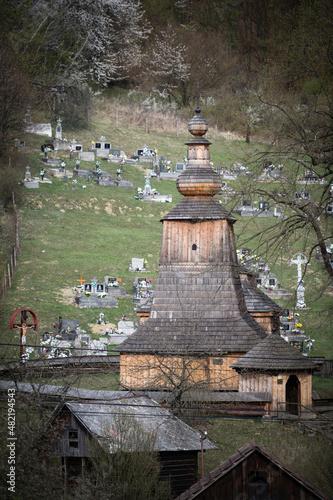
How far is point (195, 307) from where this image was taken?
113 ft

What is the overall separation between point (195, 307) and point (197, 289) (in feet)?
2.50

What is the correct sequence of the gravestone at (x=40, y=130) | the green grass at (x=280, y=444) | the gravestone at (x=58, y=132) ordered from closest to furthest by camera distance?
the green grass at (x=280, y=444), the gravestone at (x=58, y=132), the gravestone at (x=40, y=130)

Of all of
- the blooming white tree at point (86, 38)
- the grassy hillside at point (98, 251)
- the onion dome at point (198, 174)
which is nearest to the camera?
the grassy hillside at point (98, 251)

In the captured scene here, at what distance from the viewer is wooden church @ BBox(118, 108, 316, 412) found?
107 ft

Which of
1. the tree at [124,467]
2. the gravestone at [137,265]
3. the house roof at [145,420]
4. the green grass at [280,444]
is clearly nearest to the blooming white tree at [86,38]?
the gravestone at [137,265]

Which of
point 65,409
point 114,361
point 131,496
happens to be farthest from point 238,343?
point 131,496

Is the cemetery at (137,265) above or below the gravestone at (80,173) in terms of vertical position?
below

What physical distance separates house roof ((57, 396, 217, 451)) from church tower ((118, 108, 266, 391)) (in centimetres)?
629

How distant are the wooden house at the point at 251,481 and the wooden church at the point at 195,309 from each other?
993 cm

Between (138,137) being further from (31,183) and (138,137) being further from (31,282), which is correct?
(31,282)

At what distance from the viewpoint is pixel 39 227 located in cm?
5409

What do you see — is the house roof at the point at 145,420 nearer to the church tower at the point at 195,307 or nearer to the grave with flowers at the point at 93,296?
the church tower at the point at 195,307

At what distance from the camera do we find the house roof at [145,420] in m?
22.9

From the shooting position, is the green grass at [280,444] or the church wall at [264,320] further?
the church wall at [264,320]
